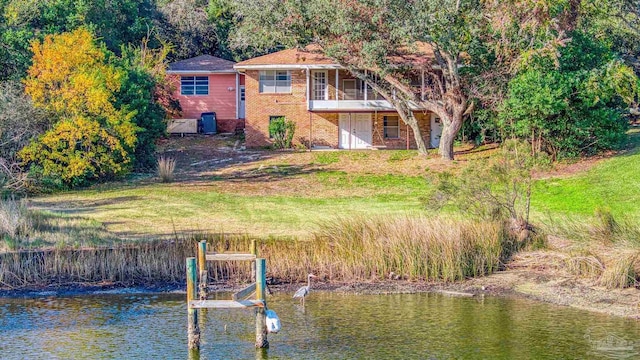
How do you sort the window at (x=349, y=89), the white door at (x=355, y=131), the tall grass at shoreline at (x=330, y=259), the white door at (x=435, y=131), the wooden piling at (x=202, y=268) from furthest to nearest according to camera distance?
the window at (x=349, y=89)
the white door at (x=355, y=131)
the white door at (x=435, y=131)
the tall grass at shoreline at (x=330, y=259)
the wooden piling at (x=202, y=268)

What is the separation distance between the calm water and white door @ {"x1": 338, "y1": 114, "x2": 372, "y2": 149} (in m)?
27.0

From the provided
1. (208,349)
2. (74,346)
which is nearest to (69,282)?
(74,346)

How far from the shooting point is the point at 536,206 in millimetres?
26703

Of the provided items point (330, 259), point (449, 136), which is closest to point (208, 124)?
point (449, 136)

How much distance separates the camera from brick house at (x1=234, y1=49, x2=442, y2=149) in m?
43.9

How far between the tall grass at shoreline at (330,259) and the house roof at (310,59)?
2140 cm

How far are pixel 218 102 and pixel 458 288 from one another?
33511 mm

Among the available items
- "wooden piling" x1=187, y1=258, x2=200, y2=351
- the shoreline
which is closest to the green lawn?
the shoreline

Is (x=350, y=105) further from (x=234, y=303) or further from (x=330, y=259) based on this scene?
(x=234, y=303)

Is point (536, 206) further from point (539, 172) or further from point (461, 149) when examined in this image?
point (461, 149)

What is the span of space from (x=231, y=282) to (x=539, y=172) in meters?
18.2

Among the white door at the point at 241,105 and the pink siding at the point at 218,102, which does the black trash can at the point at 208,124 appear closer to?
the pink siding at the point at 218,102

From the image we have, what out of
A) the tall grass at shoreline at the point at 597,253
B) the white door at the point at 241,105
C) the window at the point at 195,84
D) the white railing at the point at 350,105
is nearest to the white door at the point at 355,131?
the white railing at the point at 350,105

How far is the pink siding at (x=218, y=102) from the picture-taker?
4969cm
